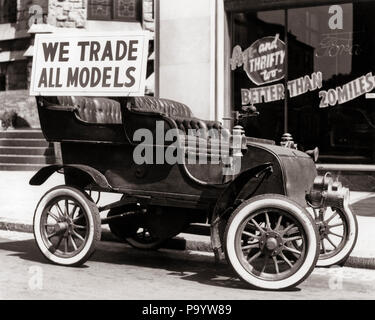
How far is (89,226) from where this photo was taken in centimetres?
574

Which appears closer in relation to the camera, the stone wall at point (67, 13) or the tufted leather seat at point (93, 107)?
the tufted leather seat at point (93, 107)

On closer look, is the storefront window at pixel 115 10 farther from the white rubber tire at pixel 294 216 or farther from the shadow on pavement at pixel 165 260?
the white rubber tire at pixel 294 216

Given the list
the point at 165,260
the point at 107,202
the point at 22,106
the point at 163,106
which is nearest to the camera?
the point at 165,260

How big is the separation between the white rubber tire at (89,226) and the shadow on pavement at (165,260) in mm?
199

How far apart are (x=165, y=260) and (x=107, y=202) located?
3.87 metres

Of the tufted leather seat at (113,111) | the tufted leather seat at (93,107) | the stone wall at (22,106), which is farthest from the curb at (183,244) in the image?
the stone wall at (22,106)

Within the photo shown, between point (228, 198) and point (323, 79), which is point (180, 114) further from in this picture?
point (323, 79)

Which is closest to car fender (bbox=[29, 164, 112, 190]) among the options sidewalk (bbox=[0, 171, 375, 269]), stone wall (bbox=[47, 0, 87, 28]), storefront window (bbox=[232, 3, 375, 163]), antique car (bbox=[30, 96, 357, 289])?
antique car (bbox=[30, 96, 357, 289])

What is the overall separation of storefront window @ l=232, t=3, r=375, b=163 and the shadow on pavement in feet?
19.8

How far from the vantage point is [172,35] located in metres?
12.8

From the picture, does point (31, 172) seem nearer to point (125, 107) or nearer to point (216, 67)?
point (216, 67)

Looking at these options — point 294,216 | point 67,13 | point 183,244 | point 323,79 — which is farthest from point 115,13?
point 294,216

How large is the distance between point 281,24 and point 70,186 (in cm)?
770

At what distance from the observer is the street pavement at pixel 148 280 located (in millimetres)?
4895
